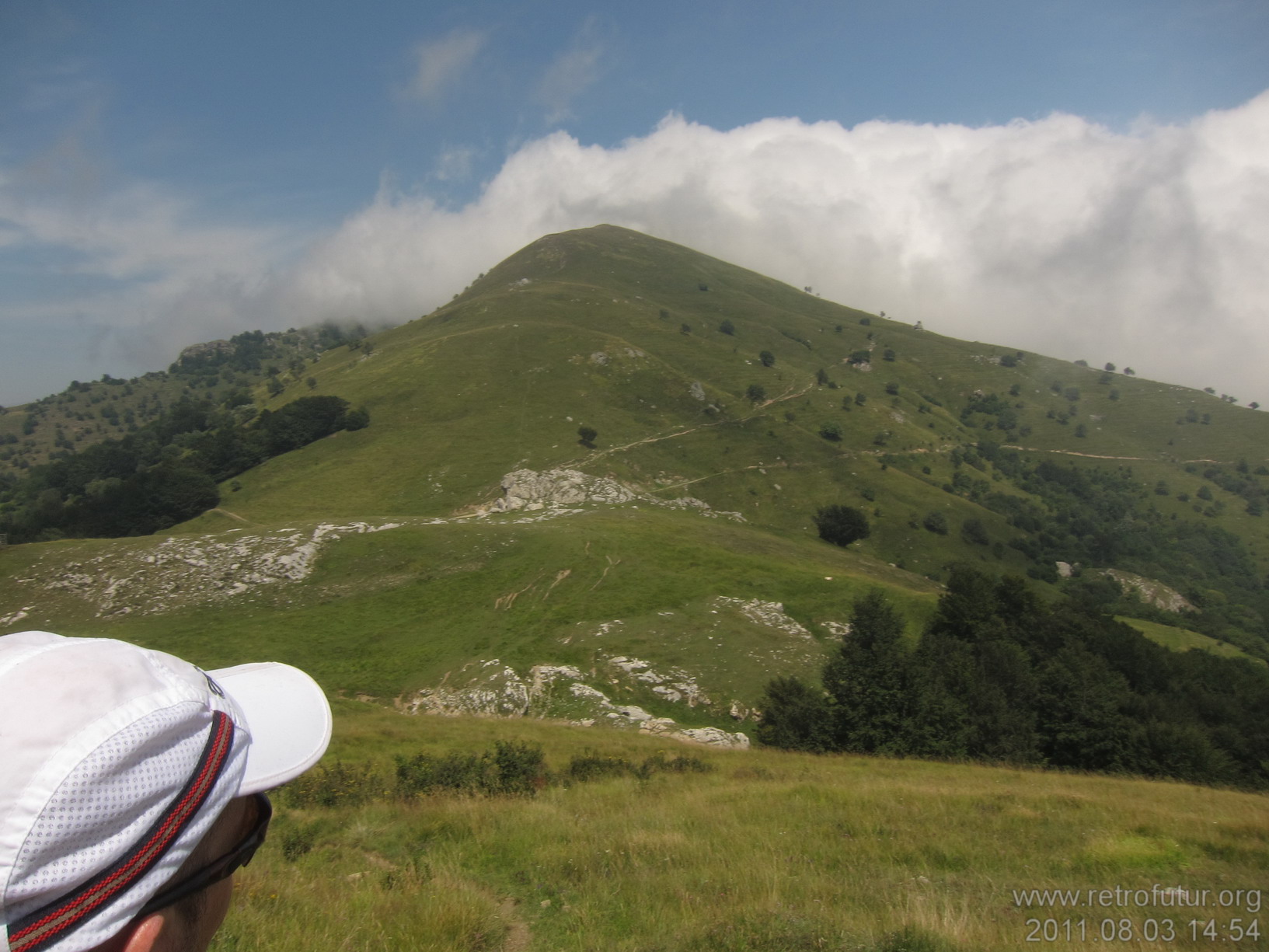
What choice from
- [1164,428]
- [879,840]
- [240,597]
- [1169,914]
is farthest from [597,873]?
[1164,428]

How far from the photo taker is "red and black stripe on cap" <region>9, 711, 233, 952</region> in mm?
1415

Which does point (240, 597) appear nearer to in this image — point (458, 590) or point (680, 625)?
point (458, 590)

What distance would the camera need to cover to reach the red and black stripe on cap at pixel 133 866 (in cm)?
142

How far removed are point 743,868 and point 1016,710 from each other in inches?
926

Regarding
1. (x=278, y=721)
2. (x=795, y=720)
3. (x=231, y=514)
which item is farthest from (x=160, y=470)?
(x=278, y=721)

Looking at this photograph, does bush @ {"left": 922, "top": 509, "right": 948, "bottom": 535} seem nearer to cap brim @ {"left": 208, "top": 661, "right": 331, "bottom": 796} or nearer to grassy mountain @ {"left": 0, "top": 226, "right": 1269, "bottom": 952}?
grassy mountain @ {"left": 0, "top": 226, "right": 1269, "bottom": 952}

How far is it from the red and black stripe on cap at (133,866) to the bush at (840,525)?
78.0m

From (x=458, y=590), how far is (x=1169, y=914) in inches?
1671

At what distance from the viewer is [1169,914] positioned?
6.96 meters

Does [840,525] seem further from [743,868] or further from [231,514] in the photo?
[743,868]

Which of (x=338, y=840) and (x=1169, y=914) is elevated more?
(x=1169, y=914)

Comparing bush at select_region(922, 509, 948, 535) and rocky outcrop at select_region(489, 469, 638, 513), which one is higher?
rocky outcrop at select_region(489, 469, 638, 513)

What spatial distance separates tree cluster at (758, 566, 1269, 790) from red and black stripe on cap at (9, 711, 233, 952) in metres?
23.7

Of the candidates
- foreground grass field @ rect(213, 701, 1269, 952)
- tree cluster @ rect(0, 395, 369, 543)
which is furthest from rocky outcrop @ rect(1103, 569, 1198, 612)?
tree cluster @ rect(0, 395, 369, 543)
